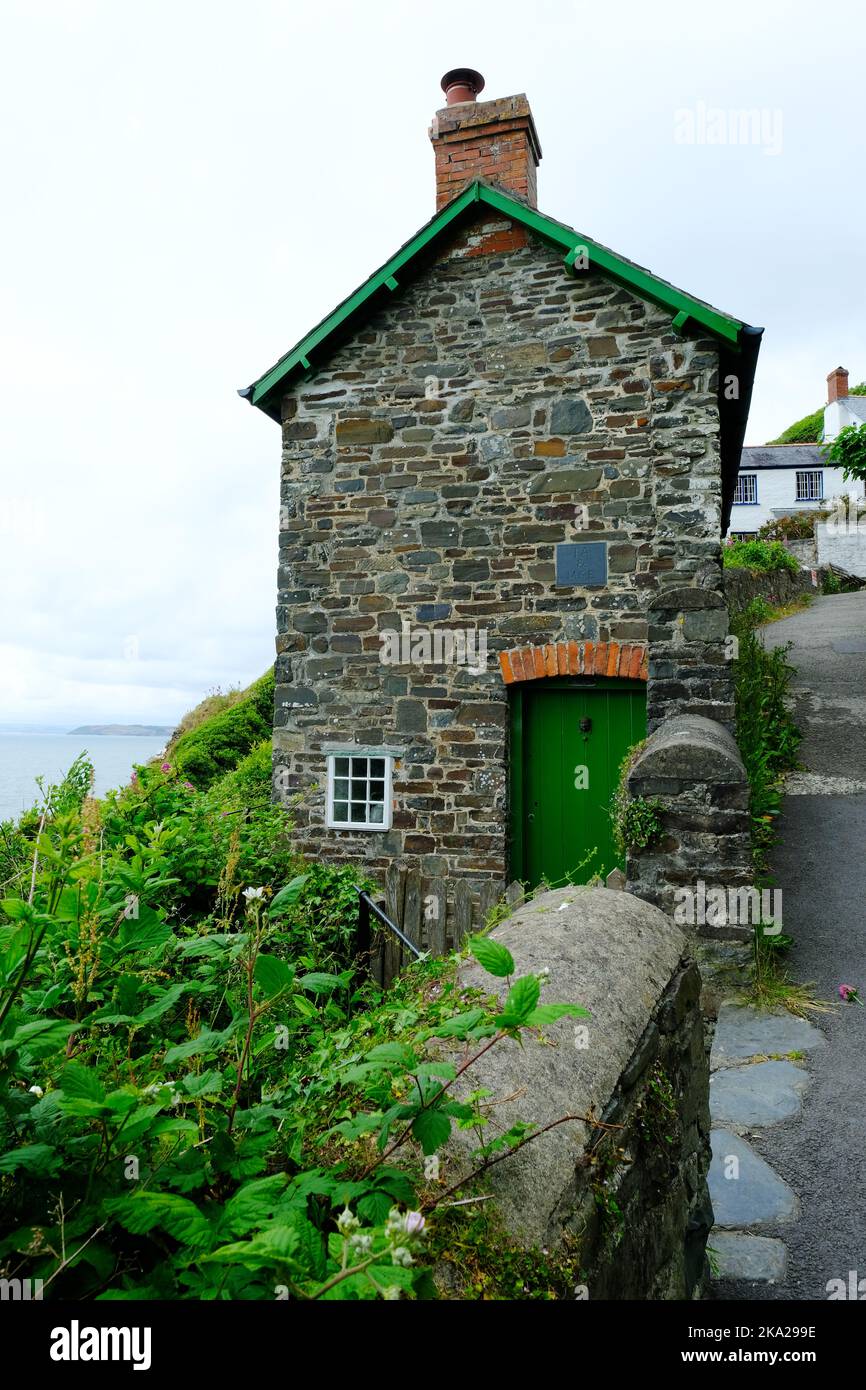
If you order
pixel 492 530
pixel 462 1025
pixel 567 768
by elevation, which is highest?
pixel 492 530

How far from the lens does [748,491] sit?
37.2 m

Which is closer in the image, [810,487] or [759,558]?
[759,558]

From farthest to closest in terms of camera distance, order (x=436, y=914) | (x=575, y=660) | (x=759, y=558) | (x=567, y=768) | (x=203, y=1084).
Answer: (x=759, y=558) < (x=567, y=768) < (x=575, y=660) < (x=436, y=914) < (x=203, y=1084)

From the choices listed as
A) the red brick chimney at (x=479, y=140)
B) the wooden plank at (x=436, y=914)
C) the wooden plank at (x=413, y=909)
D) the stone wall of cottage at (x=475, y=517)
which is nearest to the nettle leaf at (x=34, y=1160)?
the wooden plank at (x=436, y=914)

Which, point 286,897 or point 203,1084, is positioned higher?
point 286,897

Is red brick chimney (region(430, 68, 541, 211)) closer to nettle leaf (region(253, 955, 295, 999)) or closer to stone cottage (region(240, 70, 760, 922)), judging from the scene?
stone cottage (region(240, 70, 760, 922))

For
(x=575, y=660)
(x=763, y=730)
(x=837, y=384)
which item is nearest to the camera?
(x=575, y=660)

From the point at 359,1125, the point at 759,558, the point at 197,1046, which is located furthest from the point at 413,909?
the point at 759,558

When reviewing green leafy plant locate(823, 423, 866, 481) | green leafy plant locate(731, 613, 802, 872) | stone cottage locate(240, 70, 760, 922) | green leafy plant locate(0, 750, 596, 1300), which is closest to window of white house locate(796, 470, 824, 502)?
green leafy plant locate(823, 423, 866, 481)

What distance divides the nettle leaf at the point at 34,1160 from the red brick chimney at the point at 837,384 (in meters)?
44.3

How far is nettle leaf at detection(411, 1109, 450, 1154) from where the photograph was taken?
4.86 feet

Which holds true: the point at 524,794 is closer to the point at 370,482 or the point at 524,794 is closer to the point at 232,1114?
the point at 370,482

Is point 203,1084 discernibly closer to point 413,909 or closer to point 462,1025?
point 462,1025

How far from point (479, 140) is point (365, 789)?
725cm
